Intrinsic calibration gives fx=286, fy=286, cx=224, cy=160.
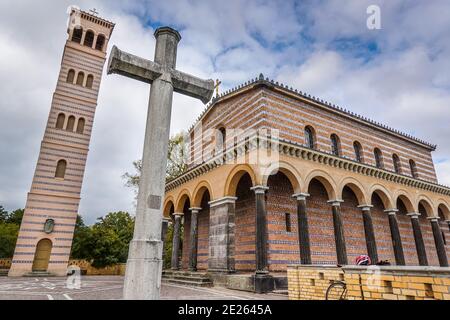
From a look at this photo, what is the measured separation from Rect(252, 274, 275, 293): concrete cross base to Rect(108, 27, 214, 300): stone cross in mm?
6993

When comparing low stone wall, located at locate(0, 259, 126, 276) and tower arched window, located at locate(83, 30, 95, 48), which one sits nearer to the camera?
low stone wall, located at locate(0, 259, 126, 276)

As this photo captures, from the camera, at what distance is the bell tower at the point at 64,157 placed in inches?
778

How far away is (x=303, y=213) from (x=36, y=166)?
19.4m

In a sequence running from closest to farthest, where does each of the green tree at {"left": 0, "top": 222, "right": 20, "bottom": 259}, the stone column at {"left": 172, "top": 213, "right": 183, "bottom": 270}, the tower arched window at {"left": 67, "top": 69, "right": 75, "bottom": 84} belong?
the stone column at {"left": 172, "top": 213, "right": 183, "bottom": 270} → the tower arched window at {"left": 67, "top": 69, "right": 75, "bottom": 84} → the green tree at {"left": 0, "top": 222, "right": 20, "bottom": 259}

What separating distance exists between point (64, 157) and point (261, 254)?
1821 centimetres

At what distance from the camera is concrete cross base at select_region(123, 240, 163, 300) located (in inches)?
159

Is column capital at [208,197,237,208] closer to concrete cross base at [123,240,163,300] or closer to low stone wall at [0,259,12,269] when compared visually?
concrete cross base at [123,240,163,300]

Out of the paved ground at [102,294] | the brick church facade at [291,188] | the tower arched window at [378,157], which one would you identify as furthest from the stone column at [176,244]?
the tower arched window at [378,157]

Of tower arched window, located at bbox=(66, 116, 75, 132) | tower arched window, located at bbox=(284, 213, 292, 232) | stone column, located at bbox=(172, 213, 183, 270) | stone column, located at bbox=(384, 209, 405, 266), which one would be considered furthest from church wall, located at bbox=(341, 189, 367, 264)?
tower arched window, located at bbox=(66, 116, 75, 132)

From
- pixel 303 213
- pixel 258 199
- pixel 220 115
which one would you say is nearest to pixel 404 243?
pixel 303 213

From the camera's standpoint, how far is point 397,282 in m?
4.36

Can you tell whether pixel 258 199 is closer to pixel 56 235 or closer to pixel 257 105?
pixel 257 105

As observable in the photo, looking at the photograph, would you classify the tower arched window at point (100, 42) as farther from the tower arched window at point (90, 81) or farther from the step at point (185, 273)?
the step at point (185, 273)

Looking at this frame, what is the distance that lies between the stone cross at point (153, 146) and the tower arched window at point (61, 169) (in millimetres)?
19809
